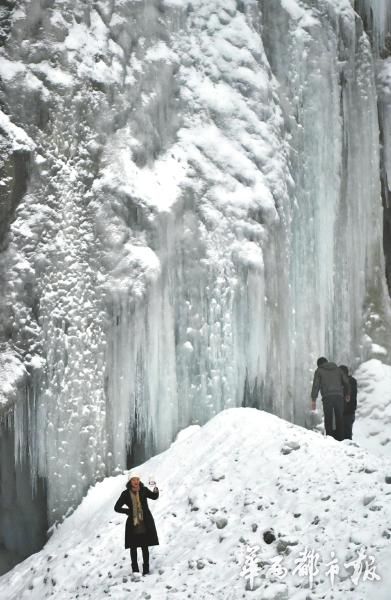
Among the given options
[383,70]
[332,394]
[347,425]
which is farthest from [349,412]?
[383,70]

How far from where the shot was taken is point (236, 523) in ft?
29.8

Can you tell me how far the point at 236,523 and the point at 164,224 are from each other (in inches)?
185

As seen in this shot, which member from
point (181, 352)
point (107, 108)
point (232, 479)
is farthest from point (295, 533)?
point (107, 108)

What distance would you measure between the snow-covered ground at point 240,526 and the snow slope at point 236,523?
0.04 feet

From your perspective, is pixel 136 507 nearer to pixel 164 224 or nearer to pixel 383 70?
pixel 164 224

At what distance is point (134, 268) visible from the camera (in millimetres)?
11992

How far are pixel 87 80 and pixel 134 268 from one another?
2.64 meters

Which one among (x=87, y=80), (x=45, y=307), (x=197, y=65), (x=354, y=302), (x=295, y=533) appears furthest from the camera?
(x=354, y=302)

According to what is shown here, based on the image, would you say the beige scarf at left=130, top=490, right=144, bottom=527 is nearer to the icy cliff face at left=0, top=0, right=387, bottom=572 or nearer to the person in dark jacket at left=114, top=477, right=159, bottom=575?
the person in dark jacket at left=114, top=477, right=159, bottom=575

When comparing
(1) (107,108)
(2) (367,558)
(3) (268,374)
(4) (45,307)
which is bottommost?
(2) (367,558)

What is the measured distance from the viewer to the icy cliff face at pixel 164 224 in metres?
11.4

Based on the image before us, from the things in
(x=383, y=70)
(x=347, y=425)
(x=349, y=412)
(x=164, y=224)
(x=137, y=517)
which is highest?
(x=383, y=70)

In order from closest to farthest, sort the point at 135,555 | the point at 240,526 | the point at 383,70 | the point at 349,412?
1. the point at 135,555
2. the point at 240,526
3. the point at 349,412
4. the point at 383,70

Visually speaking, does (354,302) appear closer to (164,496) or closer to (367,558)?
(164,496)
